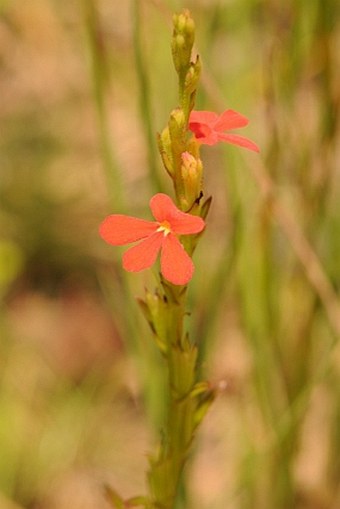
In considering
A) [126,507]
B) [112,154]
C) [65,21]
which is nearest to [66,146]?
[65,21]

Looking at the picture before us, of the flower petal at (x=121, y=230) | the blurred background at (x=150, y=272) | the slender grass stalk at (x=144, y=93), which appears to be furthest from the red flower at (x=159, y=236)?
the slender grass stalk at (x=144, y=93)

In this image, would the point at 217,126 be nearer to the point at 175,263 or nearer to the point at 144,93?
the point at 175,263

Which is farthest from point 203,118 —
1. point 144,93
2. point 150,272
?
point 150,272

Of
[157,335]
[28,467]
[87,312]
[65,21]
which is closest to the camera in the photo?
[157,335]

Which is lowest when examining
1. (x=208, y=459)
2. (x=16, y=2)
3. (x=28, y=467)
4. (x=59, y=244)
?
(x=208, y=459)

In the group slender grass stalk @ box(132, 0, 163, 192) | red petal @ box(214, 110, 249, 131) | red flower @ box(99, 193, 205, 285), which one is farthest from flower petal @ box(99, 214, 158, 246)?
slender grass stalk @ box(132, 0, 163, 192)

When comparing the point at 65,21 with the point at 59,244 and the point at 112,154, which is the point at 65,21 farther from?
the point at 112,154

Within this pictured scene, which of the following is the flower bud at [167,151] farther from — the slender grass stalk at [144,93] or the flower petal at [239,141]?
the slender grass stalk at [144,93]

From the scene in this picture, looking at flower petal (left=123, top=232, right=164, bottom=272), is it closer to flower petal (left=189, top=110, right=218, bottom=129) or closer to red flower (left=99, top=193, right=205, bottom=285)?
red flower (left=99, top=193, right=205, bottom=285)
